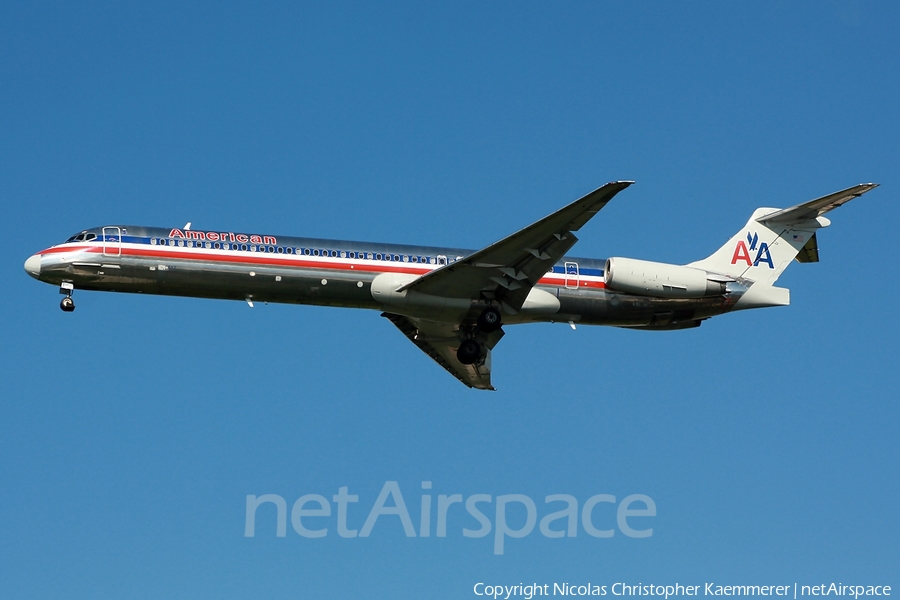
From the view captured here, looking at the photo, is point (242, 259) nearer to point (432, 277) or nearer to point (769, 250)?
point (432, 277)

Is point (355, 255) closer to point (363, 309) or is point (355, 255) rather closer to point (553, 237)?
point (363, 309)

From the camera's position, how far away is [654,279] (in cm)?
2983

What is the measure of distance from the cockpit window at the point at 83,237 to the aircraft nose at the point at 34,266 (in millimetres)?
854

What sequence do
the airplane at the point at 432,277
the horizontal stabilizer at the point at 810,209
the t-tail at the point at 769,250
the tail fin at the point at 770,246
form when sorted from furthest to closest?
1. the tail fin at the point at 770,246
2. the t-tail at the point at 769,250
3. the horizontal stabilizer at the point at 810,209
4. the airplane at the point at 432,277

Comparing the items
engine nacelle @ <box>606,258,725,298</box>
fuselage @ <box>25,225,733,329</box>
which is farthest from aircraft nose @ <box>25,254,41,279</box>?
engine nacelle @ <box>606,258,725,298</box>

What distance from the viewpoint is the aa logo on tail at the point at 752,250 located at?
1266 inches

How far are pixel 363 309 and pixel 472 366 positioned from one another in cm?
537

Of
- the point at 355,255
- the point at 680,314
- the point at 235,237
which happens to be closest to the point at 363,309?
the point at 355,255

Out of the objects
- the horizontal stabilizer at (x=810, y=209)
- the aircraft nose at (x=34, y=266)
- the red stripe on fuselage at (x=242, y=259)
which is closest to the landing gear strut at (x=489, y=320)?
the red stripe on fuselage at (x=242, y=259)

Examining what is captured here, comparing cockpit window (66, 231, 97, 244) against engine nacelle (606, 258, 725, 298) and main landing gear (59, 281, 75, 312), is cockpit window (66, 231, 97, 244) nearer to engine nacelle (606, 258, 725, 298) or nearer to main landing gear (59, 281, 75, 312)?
main landing gear (59, 281, 75, 312)

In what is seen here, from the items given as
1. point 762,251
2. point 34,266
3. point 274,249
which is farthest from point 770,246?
point 34,266

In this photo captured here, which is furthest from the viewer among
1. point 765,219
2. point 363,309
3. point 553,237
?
point 765,219

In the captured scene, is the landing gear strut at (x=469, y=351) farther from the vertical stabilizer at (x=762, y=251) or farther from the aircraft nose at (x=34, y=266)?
the aircraft nose at (x=34, y=266)

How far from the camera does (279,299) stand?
29031 millimetres
